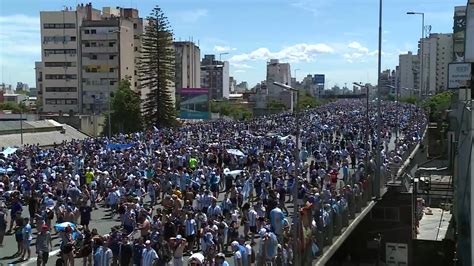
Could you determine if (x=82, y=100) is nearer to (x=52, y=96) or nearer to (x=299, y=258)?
(x=52, y=96)

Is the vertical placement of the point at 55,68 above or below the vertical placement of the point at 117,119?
above

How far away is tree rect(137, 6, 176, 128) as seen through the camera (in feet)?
214

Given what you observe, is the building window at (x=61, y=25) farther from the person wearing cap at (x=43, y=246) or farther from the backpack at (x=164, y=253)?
the backpack at (x=164, y=253)

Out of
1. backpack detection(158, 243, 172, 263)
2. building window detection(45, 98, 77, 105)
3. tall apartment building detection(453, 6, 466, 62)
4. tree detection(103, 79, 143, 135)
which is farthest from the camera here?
building window detection(45, 98, 77, 105)

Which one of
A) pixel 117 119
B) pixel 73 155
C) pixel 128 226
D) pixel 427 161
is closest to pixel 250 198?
pixel 128 226

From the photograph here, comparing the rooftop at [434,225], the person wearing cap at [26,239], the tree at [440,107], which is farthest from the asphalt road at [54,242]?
the tree at [440,107]

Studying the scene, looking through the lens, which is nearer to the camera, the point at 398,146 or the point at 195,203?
the point at 195,203

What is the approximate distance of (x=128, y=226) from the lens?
16719 millimetres

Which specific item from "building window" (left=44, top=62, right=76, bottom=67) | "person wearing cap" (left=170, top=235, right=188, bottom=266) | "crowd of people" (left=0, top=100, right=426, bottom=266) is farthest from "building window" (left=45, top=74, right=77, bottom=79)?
"person wearing cap" (left=170, top=235, right=188, bottom=266)

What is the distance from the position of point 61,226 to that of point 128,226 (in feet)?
6.55

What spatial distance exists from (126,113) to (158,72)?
17.7 feet

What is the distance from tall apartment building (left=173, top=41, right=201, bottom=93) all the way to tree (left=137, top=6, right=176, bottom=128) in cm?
4841

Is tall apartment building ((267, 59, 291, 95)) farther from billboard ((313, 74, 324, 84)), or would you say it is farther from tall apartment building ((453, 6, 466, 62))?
tall apartment building ((453, 6, 466, 62))

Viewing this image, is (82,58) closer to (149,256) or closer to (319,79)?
(319,79)
